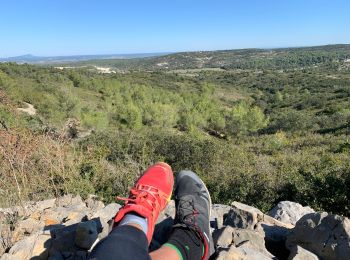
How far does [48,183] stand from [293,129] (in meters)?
27.1

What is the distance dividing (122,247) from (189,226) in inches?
32.3

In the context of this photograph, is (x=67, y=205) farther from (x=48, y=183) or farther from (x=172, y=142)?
(x=172, y=142)

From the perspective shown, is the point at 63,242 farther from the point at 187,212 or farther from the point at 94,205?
the point at 94,205

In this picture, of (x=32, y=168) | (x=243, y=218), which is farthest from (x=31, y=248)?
(x=32, y=168)

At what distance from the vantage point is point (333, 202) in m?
4.48

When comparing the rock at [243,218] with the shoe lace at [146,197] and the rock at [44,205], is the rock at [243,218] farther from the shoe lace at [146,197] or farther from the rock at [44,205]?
the rock at [44,205]

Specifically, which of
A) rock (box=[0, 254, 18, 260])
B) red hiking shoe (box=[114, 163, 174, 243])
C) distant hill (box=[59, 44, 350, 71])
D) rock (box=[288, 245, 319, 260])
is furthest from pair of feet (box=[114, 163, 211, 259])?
distant hill (box=[59, 44, 350, 71])

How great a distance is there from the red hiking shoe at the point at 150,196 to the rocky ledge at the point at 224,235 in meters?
0.37

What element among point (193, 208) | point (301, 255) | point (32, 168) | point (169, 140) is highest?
point (193, 208)

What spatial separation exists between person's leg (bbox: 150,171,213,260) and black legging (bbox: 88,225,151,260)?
0.18 metres

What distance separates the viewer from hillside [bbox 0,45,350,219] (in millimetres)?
5203

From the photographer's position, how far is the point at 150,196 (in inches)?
103

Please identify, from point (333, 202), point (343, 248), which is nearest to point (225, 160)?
point (333, 202)

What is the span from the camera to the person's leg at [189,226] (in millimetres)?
2131
